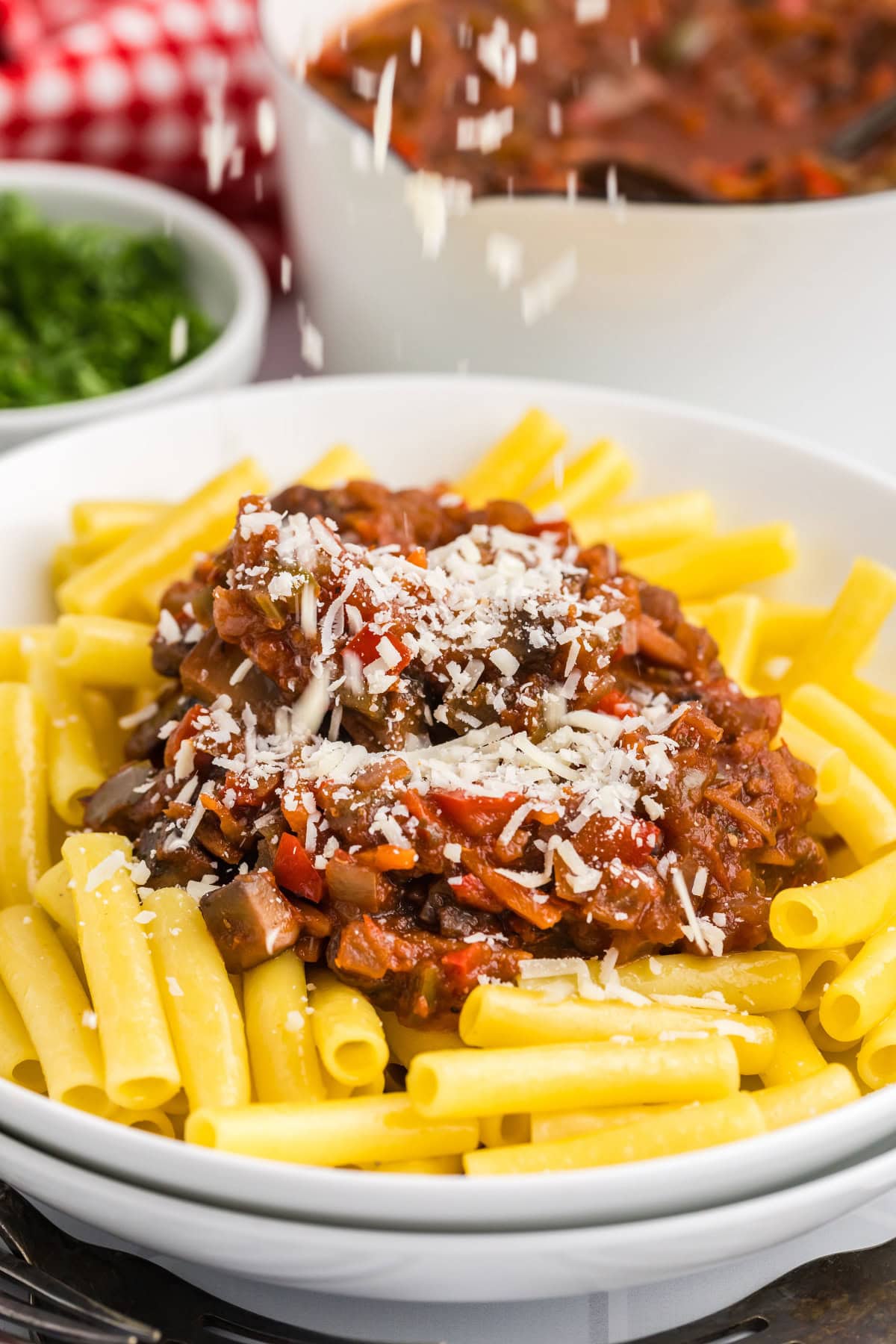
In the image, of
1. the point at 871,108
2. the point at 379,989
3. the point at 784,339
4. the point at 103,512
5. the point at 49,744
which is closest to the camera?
the point at 379,989

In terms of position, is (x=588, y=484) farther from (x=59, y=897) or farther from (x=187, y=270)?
(x=187, y=270)

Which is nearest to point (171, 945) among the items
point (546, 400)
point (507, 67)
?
point (546, 400)

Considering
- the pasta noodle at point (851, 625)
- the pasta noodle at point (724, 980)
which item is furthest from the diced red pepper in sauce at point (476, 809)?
the pasta noodle at point (851, 625)

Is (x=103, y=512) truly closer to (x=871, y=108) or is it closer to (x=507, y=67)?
→ (x=507, y=67)

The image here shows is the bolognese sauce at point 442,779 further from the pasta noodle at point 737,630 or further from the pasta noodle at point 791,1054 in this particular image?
the pasta noodle at point 737,630

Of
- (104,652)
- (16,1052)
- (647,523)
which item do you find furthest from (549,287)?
(16,1052)

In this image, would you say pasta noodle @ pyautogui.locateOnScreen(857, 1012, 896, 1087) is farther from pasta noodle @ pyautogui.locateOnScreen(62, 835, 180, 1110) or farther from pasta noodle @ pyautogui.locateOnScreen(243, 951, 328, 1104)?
pasta noodle @ pyautogui.locateOnScreen(62, 835, 180, 1110)
